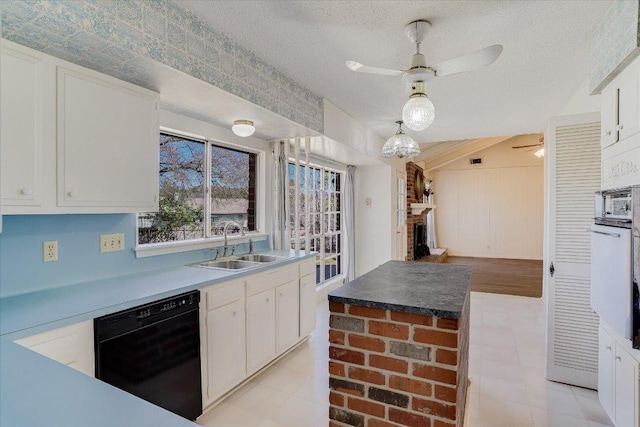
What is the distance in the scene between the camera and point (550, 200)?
2594 mm

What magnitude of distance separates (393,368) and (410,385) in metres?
0.09

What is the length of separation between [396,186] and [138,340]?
5.03 meters

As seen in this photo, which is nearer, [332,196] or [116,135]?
[116,135]

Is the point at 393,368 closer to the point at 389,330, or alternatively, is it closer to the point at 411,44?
the point at 389,330

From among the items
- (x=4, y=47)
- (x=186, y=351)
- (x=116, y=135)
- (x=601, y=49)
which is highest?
(x=601, y=49)

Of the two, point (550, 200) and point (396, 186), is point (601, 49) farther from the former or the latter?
point (396, 186)

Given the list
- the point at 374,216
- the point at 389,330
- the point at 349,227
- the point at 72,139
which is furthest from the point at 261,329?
the point at 374,216

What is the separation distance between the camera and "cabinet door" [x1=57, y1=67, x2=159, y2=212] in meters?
1.63

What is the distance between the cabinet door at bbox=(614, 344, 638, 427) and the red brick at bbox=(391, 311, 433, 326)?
1.18 m

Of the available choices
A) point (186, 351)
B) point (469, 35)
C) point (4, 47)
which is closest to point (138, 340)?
point (186, 351)

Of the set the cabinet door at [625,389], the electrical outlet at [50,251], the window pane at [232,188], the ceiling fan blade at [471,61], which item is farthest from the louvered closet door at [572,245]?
the electrical outlet at [50,251]

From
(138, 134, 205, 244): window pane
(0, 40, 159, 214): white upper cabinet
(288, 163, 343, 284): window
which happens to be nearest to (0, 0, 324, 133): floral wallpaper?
(0, 40, 159, 214): white upper cabinet

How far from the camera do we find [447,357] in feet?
4.01

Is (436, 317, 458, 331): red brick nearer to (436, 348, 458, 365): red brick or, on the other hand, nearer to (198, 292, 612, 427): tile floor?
(436, 348, 458, 365): red brick
